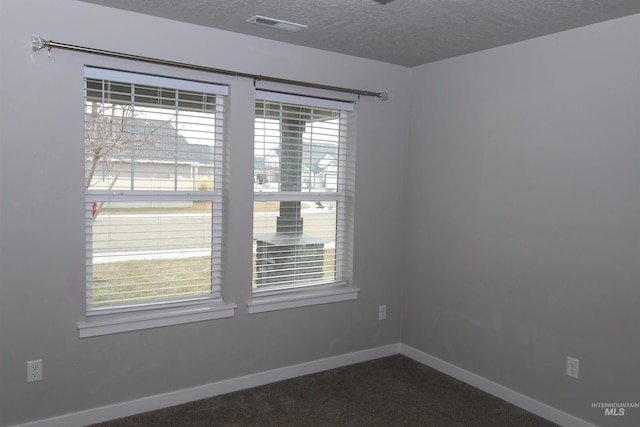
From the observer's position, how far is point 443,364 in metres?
3.90

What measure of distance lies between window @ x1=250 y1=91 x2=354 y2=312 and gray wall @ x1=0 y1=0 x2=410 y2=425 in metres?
0.17

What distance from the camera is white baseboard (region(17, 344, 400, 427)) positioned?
2908 mm

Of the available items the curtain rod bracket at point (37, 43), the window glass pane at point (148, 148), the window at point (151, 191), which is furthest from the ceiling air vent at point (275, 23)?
the curtain rod bracket at point (37, 43)

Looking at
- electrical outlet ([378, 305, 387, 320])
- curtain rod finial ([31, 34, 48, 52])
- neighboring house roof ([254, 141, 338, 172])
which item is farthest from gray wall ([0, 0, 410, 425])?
electrical outlet ([378, 305, 387, 320])

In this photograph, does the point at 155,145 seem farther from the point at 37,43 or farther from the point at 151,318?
the point at 151,318

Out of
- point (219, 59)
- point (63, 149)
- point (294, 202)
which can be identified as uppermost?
point (219, 59)

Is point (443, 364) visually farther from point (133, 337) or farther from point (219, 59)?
point (219, 59)

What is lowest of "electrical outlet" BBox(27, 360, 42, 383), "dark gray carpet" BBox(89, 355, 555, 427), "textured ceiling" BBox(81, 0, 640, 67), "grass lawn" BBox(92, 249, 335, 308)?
"dark gray carpet" BBox(89, 355, 555, 427)

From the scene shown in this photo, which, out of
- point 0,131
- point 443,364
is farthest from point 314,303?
point 0,131

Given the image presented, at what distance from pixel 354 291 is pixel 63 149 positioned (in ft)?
7.44

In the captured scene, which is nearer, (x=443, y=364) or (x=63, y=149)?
(x=63, y=149)

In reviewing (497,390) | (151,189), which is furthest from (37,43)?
(497,390)

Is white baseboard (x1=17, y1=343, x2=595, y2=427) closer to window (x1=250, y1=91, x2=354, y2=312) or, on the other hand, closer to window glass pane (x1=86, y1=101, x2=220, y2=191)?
window (x1=250, y1=91, x2=354, y2=312)

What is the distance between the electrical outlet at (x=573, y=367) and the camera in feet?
9.93
